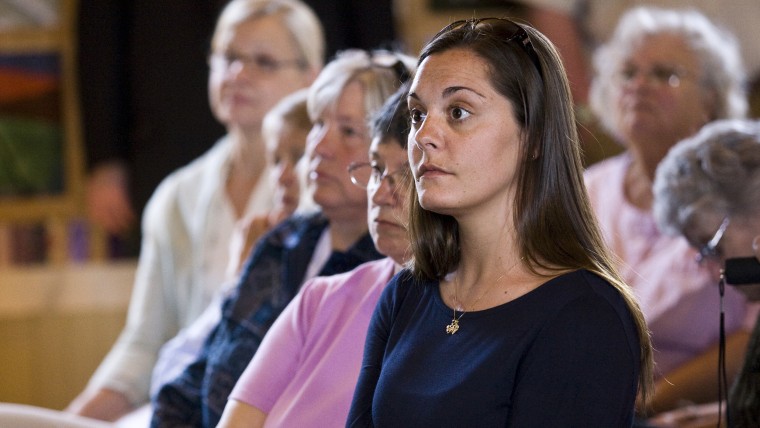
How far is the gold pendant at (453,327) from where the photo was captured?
135cm

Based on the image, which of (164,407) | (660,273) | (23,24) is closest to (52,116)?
(23,24)

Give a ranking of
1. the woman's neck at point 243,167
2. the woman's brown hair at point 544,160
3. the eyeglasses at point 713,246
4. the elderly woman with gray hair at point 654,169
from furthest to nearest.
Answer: the woman's neck at point 243,167 < the elderly woman with gray hair at point 654,169 < the eyeglasses at point 713,246 < the woman's brown hair at point 544,160

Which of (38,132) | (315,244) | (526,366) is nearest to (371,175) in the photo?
(315,244)

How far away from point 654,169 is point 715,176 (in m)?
0.71

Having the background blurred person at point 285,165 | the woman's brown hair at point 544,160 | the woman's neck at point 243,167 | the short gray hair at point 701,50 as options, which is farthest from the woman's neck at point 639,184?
the woman's brown hair at point 544,160

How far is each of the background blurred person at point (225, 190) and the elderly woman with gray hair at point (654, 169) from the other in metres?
0.81

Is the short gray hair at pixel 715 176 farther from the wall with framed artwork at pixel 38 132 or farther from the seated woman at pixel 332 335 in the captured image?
the wall with framed artwork at pixel 38 132

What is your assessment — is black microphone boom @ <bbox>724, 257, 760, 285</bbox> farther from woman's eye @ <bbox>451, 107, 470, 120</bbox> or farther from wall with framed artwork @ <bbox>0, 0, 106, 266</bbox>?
wall with framed artwork @ <bbox>0, 0, 106, 266</bbox>

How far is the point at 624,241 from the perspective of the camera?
2537mm

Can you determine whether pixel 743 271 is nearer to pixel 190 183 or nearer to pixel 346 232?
pixel 346 232

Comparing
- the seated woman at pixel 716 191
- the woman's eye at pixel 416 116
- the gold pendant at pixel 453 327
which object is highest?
the woman's eye at pixel 416 116

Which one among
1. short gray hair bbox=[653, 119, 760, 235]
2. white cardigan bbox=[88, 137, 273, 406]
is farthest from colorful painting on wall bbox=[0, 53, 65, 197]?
short gray hair bbox=[653, 119, 760, 235]

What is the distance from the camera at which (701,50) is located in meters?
2.58

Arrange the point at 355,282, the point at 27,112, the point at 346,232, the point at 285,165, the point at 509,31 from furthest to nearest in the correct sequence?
the point at 27,112 → the point at 285,165 → the point at 346,232 → the point at 355,282 → the point at 509,31
